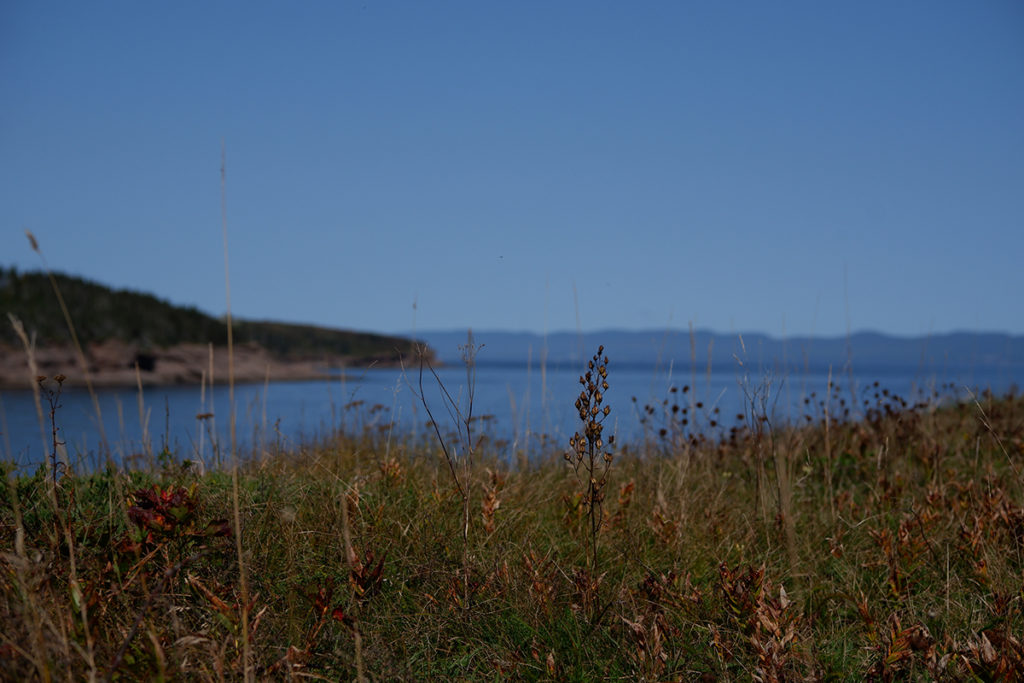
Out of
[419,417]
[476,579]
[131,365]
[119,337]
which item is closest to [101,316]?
[119,337]

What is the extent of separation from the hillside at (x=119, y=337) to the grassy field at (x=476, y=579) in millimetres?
13111

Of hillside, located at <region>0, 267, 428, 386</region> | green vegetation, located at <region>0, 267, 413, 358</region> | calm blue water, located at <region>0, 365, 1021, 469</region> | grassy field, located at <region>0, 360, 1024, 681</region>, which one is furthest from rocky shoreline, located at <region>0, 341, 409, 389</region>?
grassy field, located at <region>0, 360, 1024, 681</region>

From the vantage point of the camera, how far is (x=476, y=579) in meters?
2.56

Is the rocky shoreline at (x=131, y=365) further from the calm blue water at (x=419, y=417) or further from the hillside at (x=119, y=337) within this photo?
the calm blue water at (x=419, y=417)

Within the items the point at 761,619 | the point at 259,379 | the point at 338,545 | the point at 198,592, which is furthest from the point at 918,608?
the point at 259,379

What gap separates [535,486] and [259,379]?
2062cm

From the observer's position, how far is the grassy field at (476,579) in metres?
2.00

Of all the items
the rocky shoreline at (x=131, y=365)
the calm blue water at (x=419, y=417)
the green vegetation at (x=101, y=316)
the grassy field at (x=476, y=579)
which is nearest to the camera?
the grassy field at (x=476, y=579)

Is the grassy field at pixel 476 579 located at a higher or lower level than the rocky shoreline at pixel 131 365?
lower

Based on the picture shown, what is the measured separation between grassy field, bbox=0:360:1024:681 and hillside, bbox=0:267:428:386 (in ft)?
43.0

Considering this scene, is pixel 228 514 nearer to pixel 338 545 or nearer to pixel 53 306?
pixel 338 545

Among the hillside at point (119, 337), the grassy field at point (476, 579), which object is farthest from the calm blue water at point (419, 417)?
the hillside at point (119, 337)

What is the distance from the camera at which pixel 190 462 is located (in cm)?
304

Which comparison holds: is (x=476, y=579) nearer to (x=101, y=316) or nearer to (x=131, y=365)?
(x=131, y=365)
